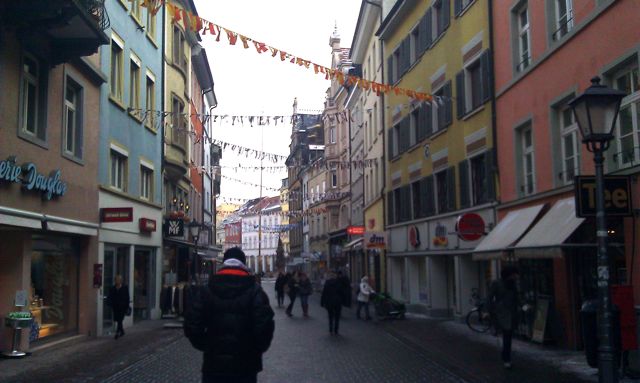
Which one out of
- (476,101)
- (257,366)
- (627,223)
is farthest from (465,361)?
(476,101)

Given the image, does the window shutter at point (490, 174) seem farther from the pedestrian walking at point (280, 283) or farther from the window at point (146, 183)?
the pedestrian walking at point (280, 283)

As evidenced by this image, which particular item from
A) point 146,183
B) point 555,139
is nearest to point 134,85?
point 146,183

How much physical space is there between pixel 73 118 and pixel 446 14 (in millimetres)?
12844

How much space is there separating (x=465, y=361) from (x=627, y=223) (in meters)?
3.88

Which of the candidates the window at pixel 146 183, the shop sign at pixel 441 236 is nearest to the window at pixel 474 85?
the shop sign at pixel 441 236

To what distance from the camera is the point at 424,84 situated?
91.9 feet

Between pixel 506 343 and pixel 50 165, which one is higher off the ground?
pixel 50 165

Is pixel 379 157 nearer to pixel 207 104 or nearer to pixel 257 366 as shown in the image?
pixel 207 104

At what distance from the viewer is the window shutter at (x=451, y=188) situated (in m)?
24.7

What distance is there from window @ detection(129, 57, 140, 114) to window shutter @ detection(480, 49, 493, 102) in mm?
10786

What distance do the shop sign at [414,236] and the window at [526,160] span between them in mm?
9969

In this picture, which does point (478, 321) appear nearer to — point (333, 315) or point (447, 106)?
point (333, 315)

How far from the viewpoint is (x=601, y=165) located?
341 inches

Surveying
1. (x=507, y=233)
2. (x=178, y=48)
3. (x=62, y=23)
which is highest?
(x=178, y=48)
